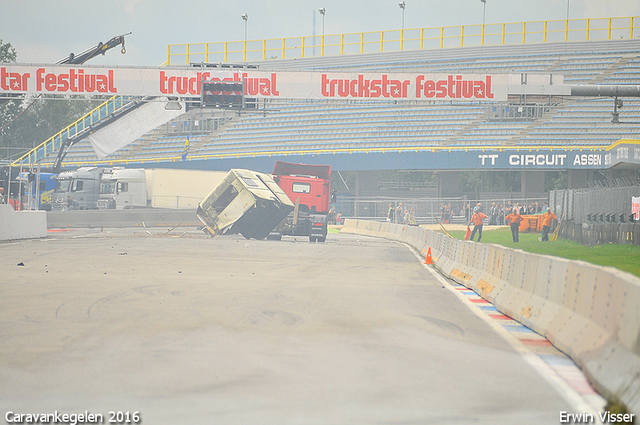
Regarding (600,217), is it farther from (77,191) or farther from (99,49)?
(99,49)

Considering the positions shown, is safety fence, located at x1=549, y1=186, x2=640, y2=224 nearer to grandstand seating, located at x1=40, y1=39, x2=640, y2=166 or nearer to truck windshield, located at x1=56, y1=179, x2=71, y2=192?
grandstand seating, located at x1=40, y1=39, x2=640, y2=166

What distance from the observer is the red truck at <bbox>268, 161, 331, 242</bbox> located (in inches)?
1203

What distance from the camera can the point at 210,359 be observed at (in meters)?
6.61

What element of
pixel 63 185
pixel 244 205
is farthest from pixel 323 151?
pixel 244 205

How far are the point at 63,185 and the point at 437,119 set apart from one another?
87.7ft

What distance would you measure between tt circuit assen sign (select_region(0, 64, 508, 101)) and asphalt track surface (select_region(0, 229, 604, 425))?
18.7m

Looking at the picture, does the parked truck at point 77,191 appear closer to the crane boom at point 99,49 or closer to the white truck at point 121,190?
the white truck at point 121,190

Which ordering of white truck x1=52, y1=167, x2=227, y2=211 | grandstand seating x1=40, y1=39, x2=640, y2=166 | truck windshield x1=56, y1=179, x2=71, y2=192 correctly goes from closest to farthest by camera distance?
white truck x1=52, y1=167, x2=227, y2=211 < truck windshield x1=56, y1=179, x2=71, y2=192 < grandstand seating x1=40, y1=39, x2=640, y2=166

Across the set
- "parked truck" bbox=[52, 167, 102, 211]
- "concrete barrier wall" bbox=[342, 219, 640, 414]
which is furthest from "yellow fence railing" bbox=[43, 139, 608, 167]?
"concrete barrier wall" bbox=[342, 219, 640, 414]

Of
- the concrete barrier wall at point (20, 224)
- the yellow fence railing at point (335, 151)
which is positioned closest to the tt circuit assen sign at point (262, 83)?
the concrete barrier wall at point (20, 224)

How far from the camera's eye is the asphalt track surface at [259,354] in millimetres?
5035

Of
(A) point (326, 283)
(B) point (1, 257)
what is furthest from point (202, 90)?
(A) point (326, 283)

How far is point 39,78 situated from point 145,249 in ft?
41.4

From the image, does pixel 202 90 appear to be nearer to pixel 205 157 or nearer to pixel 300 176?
pixel 300 176
